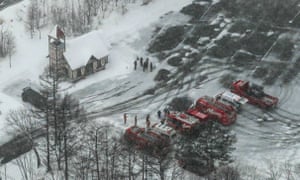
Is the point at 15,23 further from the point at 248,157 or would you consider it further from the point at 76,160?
the point at 248,157

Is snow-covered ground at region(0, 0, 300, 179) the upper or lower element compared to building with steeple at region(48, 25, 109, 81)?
lower

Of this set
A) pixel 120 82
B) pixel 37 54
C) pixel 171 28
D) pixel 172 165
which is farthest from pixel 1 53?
pixel 172 165

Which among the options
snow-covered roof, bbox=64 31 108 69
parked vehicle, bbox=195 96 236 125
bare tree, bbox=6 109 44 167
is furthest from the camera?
snow-covered roof, bbox=64 31 108 69

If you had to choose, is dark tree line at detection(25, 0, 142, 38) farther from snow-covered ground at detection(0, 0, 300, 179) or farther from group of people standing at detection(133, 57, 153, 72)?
group of people standing at detection(133, 57, 153, 72)

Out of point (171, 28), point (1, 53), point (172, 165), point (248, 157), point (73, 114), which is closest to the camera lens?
point (172, 165)

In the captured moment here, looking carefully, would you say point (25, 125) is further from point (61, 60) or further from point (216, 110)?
point (216, 110)

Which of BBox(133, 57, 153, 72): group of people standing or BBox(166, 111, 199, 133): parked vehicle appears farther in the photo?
BBox(133, 57, 153, 72): group of people standing

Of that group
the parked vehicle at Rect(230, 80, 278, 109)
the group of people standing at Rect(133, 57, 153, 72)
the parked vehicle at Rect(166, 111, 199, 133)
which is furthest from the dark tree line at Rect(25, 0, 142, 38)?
the parked vehicle at Rect(166, 111, 199, 133)
